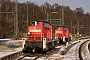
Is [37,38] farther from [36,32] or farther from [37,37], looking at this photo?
[36,32]

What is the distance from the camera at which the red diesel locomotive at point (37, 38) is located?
17547 millimetres

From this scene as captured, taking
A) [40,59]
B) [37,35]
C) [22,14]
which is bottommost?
[40,59]

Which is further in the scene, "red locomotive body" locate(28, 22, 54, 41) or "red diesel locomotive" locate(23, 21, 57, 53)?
"red locomotive body" locate(28, 22, 54, 41)

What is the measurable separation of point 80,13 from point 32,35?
137473 millimetres

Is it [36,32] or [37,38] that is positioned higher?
[36,32]

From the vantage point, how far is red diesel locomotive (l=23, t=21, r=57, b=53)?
17.5 meters

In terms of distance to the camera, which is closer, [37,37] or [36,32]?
[37,37]

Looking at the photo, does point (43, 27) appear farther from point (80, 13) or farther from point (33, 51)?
point (80, 13)

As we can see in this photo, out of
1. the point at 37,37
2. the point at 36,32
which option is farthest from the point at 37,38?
the point at 36,32

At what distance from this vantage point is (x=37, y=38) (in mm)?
19047

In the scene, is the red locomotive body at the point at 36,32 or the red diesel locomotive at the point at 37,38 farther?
the red locomotive body at the point at 36,32

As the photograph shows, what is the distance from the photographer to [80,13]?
152750mm

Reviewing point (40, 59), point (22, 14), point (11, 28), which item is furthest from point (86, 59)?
point (22, 14)

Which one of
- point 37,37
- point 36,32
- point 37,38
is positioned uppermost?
A: point 36,32
